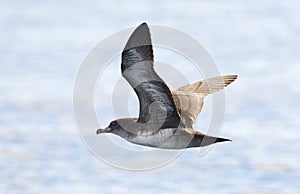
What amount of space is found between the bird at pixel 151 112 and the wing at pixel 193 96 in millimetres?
13

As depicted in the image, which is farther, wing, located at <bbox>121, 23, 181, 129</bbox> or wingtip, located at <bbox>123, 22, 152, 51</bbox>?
wing, located at <bbox>121, 23, 181, 129</bbox>

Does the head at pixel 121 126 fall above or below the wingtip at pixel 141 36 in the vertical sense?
below

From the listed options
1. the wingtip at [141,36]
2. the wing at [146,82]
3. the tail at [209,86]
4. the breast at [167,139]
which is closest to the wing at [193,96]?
the tail at [209,86]

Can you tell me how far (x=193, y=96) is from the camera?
434 inches

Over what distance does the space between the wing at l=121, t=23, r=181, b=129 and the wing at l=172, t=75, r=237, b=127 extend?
0.45 meters

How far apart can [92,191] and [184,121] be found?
1981 millimetres

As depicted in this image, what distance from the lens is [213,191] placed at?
11727 millimetres

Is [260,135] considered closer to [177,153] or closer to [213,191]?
[177,153]

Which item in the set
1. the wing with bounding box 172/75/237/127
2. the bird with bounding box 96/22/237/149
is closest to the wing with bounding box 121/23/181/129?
the bird with bounding box 96/22/237/149

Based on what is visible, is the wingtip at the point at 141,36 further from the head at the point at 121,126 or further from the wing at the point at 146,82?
the head at the point at 121,126

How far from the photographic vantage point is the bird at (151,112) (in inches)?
366

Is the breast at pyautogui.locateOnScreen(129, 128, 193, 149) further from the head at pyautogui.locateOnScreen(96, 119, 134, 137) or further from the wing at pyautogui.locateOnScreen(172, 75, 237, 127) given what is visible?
the wing at pyautogui.locateOnScreen(172, 75, 237, 127)

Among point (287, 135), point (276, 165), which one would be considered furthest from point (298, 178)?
point (287, 135)

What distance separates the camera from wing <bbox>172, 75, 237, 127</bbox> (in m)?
10.5
